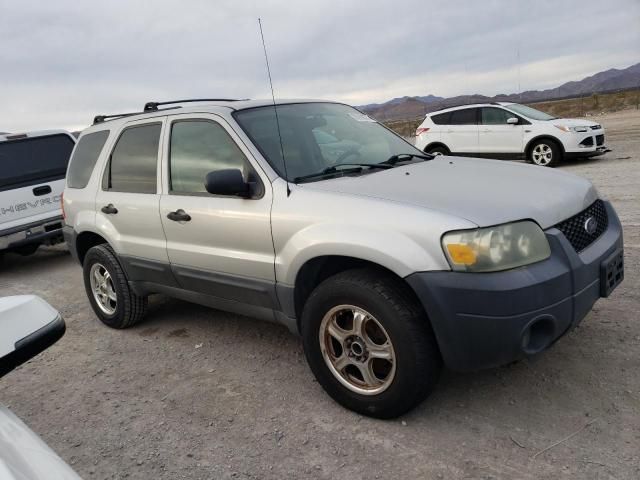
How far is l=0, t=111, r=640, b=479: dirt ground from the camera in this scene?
102 inches

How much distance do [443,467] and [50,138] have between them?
25.0 feet

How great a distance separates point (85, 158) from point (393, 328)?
3621 millimetres

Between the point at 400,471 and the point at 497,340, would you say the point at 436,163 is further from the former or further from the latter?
the point at 400,471

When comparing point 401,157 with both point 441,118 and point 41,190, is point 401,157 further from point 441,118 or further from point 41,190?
point 441,118

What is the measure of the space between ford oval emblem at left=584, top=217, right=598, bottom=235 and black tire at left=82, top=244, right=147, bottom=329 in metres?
3.47

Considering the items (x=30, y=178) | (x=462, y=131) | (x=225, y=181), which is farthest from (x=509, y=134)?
(x=225, y=181)

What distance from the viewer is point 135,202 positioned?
4.20 meters

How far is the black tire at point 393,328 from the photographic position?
2678mm

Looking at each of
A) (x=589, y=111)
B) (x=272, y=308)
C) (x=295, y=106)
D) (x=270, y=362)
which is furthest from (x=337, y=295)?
(x=589, y=111)

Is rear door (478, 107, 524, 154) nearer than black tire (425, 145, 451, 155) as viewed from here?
Yes

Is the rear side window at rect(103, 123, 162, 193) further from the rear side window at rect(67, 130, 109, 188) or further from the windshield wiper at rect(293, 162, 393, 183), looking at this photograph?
the windshield wiper at rect(293, 162, 393, 183)

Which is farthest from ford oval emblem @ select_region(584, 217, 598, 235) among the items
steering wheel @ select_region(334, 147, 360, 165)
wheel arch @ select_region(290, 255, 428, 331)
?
steering wheel @ select_region(334, 147, 360, 165)

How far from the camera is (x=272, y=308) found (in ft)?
11.2

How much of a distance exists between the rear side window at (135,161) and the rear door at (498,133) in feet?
33.5
